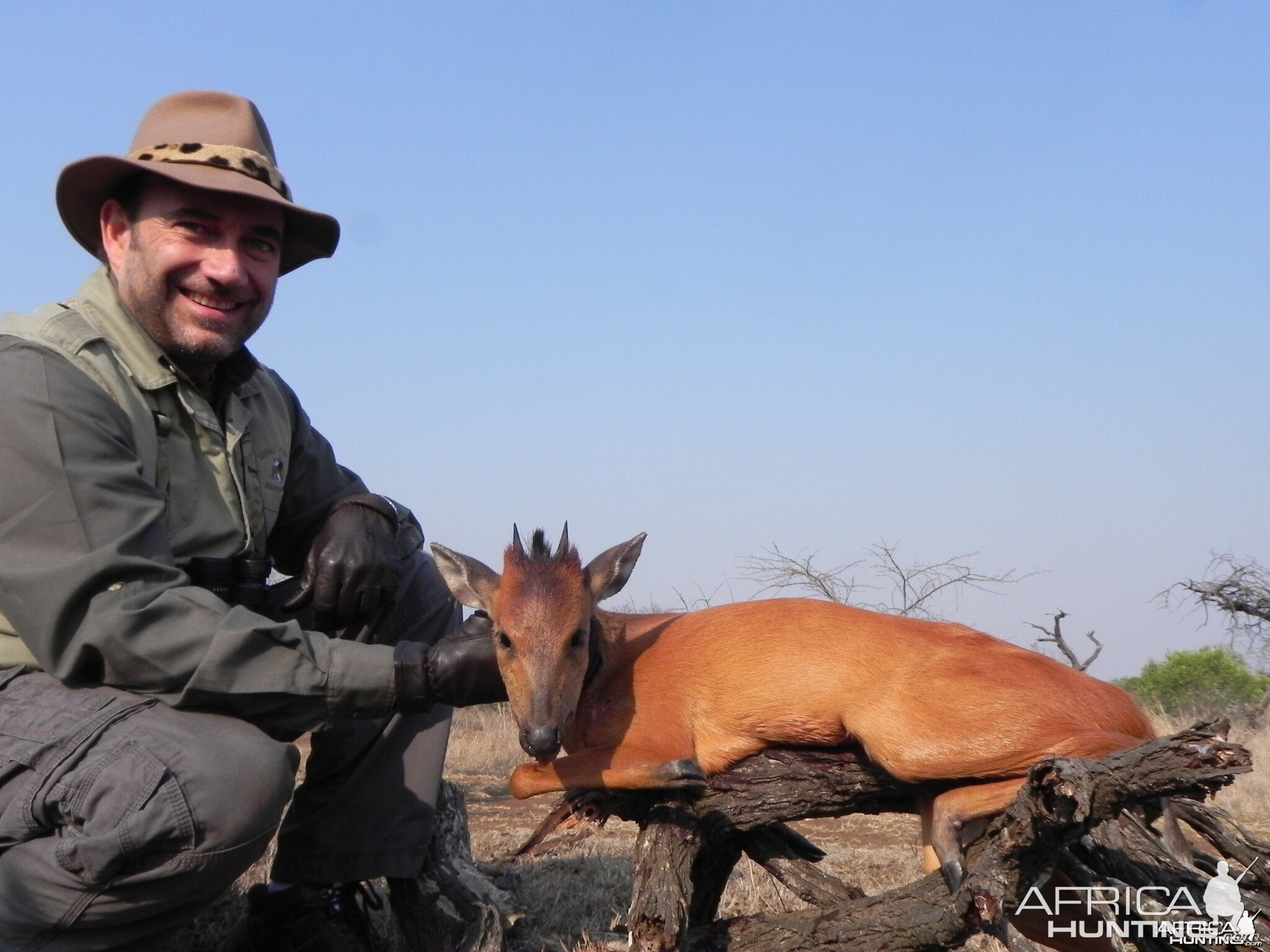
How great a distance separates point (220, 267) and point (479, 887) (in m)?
3.10

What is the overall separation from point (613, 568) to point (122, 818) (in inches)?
89.5

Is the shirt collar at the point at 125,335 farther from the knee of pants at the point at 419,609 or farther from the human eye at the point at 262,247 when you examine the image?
the knee of pants at the point at 419,609

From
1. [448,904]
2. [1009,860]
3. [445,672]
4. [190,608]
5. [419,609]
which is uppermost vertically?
[419,609]

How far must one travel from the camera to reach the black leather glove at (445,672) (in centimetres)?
422

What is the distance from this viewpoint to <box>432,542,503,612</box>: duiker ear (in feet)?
16.8

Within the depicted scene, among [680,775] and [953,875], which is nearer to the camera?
[953,875]

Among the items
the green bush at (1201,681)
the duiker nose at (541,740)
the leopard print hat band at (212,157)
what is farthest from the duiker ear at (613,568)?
the green bush at (1201,681)

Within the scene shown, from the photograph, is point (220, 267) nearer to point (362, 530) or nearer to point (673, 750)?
point (362, 530)

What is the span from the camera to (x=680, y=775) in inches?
171

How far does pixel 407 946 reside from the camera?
5203 mm

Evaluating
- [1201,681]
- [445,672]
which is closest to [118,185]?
[445,672]

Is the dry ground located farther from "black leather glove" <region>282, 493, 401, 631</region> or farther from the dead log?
"black leather glove" <region>282, 493, 401, 631</region>

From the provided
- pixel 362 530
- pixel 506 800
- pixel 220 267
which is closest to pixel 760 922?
pixel 362 530

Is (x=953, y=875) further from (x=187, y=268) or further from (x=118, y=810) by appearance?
(x=187, y=268)
